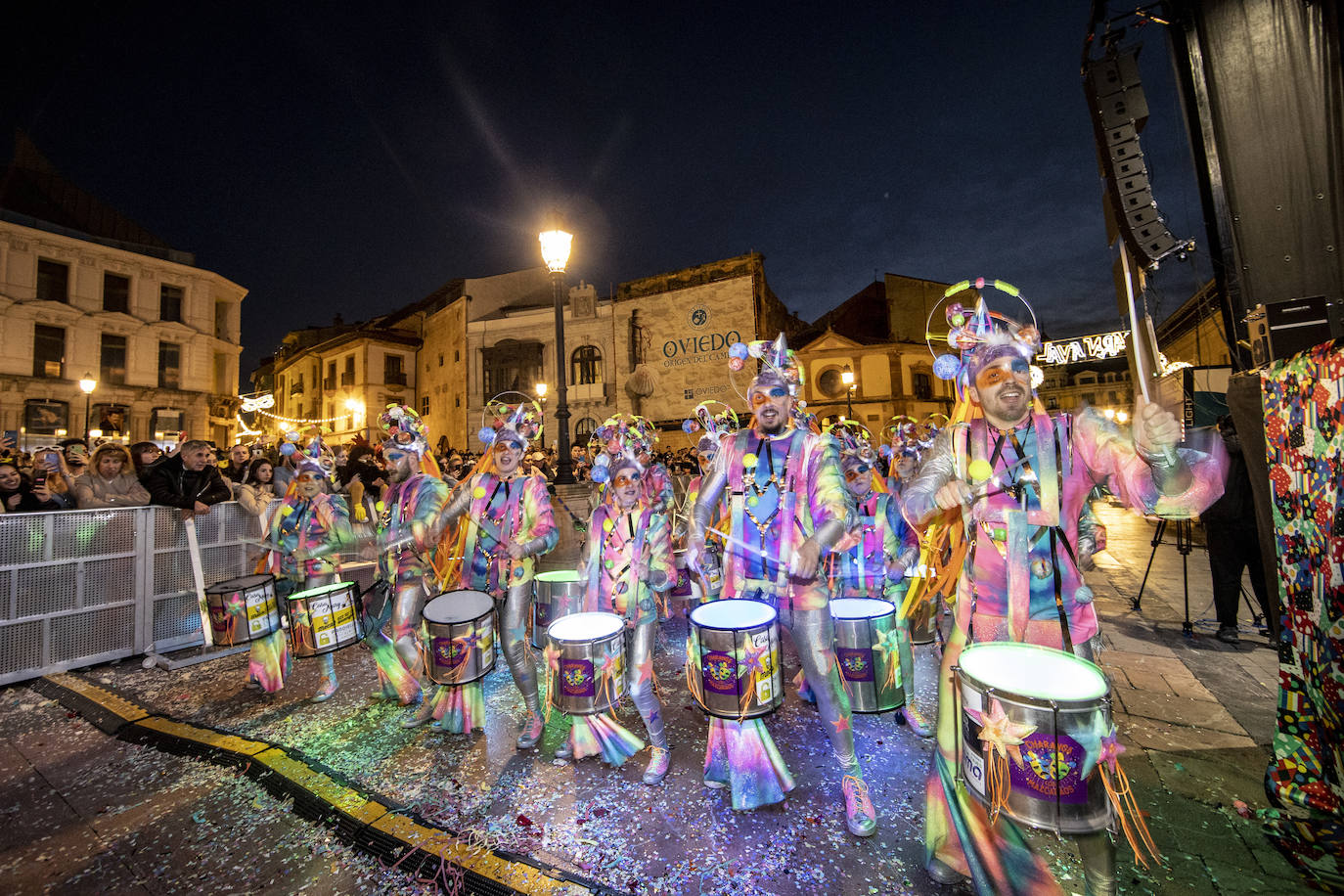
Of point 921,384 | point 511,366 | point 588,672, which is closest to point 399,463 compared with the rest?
point 588,672

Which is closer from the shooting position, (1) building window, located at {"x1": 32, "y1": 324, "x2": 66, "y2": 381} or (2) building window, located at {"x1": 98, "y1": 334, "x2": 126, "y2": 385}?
(1) building window, located at {"x1": 32, "y1": 324, "x2": 66, "y2": 381}

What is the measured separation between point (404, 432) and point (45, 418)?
106ft

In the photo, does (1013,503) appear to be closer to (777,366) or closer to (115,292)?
(777,366)

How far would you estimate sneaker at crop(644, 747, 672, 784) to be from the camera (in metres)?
3.31

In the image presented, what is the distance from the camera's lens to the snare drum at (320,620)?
4.09 m

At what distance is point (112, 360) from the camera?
26703mm

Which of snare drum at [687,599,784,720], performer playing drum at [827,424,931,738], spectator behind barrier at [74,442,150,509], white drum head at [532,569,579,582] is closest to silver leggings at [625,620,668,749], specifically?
snare drum at [687,599,784,720]

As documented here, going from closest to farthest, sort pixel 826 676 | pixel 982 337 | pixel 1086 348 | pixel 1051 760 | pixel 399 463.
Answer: pixel 1051 760, pixel 982 337, pixel 826 676, pixel 399 463, pixel 1086 348

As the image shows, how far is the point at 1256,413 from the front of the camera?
10.2ft

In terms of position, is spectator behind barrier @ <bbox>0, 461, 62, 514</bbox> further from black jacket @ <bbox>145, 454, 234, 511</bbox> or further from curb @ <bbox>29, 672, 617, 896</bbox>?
curb @ <bbox>29, 672, 617, 896</bbox>

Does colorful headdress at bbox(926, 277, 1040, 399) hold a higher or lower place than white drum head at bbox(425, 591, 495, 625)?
higher

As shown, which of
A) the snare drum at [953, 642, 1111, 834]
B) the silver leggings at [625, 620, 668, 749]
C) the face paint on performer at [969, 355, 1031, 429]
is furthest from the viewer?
the silver leggings at [625, 620, 668, 749]

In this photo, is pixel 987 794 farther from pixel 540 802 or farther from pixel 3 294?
pixel 3 294

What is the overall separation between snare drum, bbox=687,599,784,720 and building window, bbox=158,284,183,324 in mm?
37338
